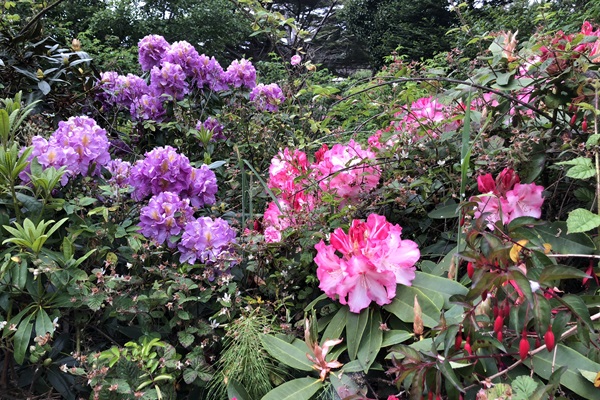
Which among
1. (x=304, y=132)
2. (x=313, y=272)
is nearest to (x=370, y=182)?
(x=313, y=272)

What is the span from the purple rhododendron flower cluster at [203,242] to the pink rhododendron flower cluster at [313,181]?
132mm

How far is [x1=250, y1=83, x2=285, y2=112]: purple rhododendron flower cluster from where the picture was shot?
2.28 m

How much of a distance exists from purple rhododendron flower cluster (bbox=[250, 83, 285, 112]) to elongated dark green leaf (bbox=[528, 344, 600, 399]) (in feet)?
5.66

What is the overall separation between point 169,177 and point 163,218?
0.17 m

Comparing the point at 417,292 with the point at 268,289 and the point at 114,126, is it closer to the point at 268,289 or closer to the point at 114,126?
the point at 268,289

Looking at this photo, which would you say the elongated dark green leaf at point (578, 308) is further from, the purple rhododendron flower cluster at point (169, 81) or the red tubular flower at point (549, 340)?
the purple rhododendron flower cluster at point (169, 81)

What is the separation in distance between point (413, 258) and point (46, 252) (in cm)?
91

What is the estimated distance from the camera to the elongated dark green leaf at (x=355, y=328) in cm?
100

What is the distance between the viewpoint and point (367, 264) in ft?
3.28

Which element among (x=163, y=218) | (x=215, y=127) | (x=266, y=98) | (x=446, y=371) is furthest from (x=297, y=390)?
(x=266, y=98)

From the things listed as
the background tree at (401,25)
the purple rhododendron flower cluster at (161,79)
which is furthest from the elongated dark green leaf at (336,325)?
the background tree at (401,25)

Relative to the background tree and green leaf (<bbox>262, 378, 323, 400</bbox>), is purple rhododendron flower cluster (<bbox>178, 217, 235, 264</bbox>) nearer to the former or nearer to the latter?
green leaf (<bbox>262, 378, 323, 400</bbox>)

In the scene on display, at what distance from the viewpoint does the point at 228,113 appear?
2.09 meters

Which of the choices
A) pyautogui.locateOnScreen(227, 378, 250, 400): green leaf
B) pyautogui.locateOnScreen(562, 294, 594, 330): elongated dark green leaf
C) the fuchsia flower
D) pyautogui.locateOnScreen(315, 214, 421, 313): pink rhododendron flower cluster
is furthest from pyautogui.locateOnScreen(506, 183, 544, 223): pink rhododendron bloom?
the fuchsia flower
